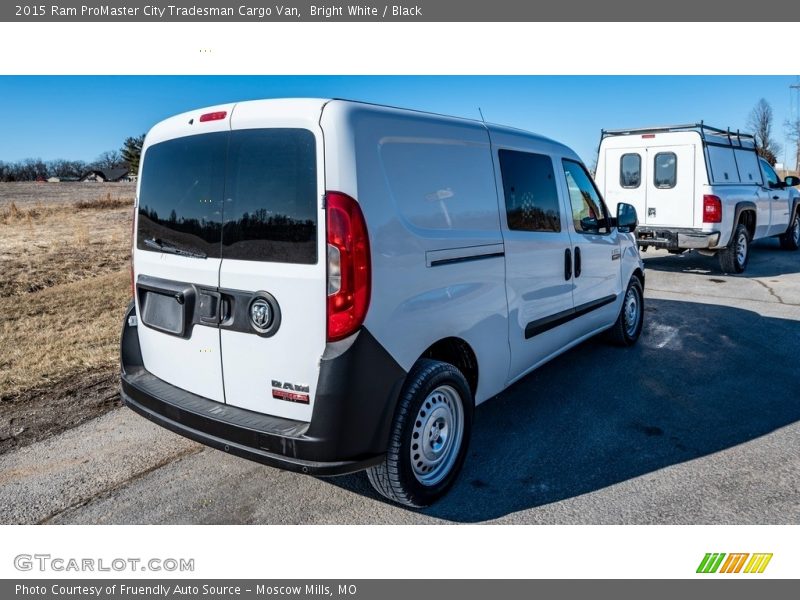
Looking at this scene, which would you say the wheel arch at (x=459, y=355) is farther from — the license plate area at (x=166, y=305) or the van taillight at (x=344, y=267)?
the license plate area at (x=166, y=305)

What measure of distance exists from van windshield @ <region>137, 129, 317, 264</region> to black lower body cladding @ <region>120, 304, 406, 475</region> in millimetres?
508

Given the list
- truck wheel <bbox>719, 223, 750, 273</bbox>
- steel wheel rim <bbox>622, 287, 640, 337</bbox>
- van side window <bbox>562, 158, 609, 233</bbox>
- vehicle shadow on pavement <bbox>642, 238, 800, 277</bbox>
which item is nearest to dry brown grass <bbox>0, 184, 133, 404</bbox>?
van side window <bbox>562, 158, 609, 233</bbox>

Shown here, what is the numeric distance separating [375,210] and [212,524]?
175 cm

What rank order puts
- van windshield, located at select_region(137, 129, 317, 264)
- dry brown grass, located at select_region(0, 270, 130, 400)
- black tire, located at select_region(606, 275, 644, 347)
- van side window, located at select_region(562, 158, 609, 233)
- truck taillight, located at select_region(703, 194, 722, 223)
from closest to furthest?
van windshield, located at select_region(137, 129, 317, 264) → van side window, located at select_region(562, 158, 609, 233) → dry brown grass, located at select_region(0, 270, 130, 400) → black tire, located at select_region(606, 275, 644, 347) → truck taillight, located at select_region(703, 194, 722, 223)

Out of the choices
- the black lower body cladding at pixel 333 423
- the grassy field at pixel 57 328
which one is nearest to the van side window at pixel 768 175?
the grassy field at pixel 57 328

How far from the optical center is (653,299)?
27.0ft

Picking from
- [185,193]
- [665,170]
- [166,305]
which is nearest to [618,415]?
[166,305]

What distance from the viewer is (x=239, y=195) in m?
2.87

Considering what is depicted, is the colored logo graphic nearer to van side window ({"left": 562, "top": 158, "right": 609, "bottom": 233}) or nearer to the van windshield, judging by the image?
the van windshield

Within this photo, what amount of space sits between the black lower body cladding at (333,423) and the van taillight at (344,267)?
0.09 m

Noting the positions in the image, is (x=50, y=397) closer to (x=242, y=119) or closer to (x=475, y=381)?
(x=242, y=119)

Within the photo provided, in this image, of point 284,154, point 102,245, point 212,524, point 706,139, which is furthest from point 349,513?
point 102,245

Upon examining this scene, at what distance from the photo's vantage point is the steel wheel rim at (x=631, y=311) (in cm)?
576

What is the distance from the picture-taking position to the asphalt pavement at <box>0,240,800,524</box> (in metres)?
3.03
